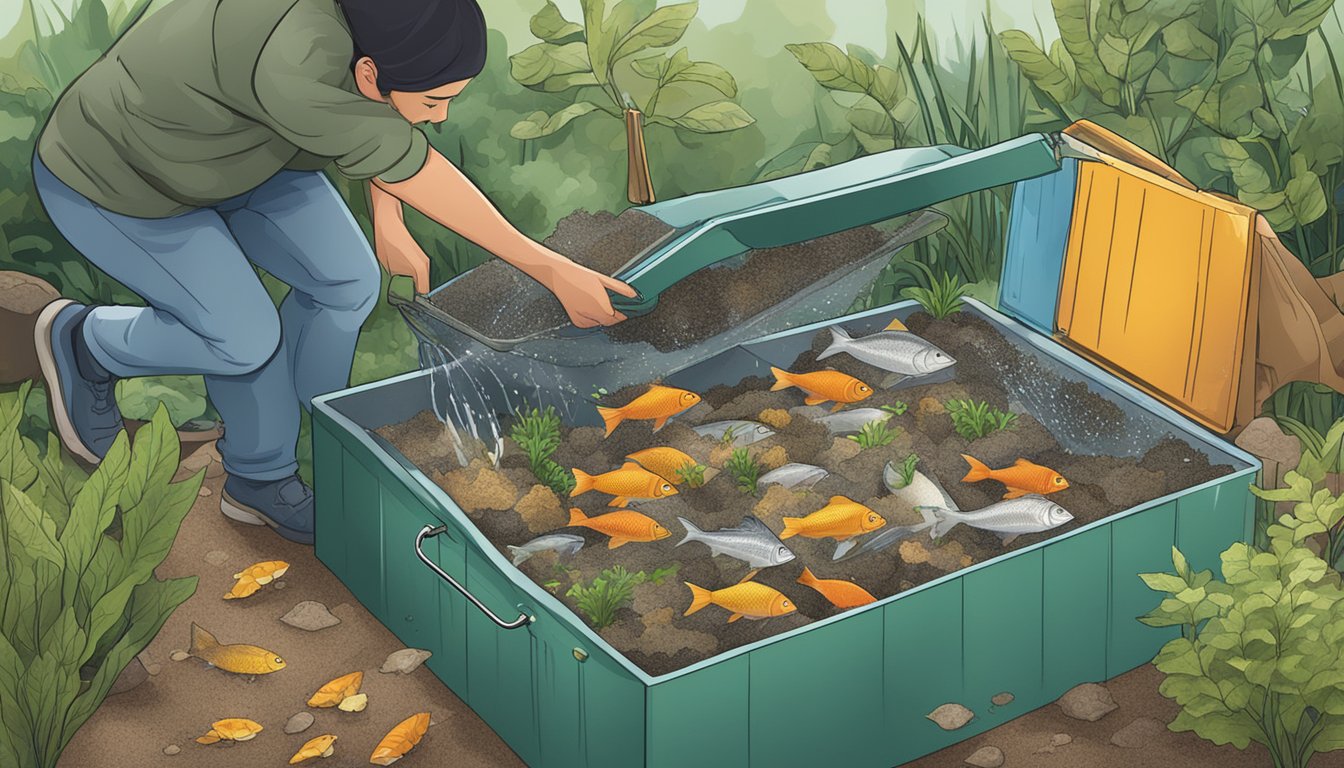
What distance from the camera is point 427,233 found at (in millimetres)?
4227

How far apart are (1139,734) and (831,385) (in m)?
0.89

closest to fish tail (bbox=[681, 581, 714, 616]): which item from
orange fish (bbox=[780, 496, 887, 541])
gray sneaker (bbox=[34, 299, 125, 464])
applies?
orange fish (bbox=[780, 496, 887, 541])

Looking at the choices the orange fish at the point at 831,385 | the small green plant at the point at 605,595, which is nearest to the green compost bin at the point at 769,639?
the small green plant at the point at 605,595

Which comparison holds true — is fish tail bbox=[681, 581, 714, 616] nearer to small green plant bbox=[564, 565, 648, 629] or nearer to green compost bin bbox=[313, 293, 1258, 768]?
small green plant bbox=[564, 565, 648, 629]

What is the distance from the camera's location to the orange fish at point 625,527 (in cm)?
344

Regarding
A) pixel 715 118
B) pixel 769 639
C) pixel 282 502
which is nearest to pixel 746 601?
pixel 769 639

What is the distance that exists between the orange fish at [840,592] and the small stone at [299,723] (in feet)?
2.81

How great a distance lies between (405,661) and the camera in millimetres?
3520

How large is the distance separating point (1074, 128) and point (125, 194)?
1743 millimetres

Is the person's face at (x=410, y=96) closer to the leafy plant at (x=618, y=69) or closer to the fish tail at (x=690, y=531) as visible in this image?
the leafy plant at (x=618, y=69)

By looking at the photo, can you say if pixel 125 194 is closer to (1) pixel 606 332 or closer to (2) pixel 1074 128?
(1) pixel 606 332

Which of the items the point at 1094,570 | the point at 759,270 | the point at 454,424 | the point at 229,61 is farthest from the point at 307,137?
the point at 1094,570

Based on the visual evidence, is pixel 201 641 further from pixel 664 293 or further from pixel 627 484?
pixel 664 293

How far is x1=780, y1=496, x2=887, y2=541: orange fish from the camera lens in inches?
135
